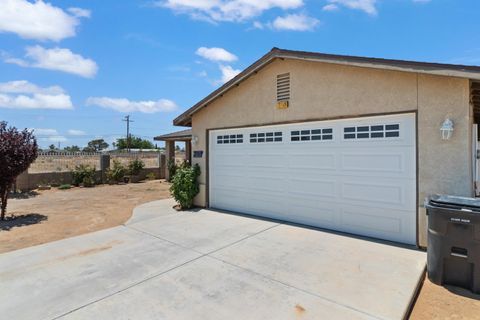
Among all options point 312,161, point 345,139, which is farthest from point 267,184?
point 345,139

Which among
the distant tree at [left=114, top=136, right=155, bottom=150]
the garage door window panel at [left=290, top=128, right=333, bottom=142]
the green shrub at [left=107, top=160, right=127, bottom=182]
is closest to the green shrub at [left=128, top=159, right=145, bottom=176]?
the green shrub at [left=107, top=160, right=127, bottom=182]

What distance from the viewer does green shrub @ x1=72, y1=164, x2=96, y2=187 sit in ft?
56.0

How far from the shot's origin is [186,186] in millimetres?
9539

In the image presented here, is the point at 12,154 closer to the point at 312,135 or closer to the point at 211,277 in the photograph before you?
the point at 211,277

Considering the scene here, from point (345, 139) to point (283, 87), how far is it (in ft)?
7.36

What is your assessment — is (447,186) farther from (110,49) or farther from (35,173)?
(35,173)

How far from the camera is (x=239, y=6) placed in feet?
27.9

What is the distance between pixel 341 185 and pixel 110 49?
1294cm

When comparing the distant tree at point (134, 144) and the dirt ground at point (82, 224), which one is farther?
the distant tree at point (134, 144)

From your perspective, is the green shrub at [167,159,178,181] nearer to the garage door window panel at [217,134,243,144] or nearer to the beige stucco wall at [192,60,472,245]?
the garage door window panel at [217,134,243,144]

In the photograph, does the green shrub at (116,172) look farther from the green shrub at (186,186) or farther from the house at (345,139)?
the house at (345,139)

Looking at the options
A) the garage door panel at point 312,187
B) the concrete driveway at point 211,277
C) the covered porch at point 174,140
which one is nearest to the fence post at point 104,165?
the covered porch at point 174,140

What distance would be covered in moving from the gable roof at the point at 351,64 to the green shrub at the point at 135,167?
11.8m

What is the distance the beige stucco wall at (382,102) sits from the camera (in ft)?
16.5
